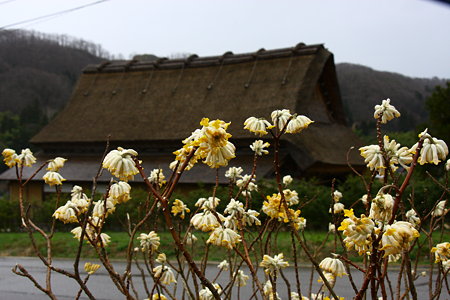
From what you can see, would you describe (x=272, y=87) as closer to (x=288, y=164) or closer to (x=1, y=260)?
(x=288, y=164)

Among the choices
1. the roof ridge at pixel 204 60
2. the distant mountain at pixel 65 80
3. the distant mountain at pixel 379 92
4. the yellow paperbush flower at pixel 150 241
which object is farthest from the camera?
the distant mountain at pixel 65 80

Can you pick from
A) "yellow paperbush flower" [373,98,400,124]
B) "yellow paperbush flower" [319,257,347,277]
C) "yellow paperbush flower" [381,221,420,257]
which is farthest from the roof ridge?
"yellow paperbush flower" [381,221,420,257]

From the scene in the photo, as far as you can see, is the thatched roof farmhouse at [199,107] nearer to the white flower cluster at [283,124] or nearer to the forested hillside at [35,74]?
the white flower cluster at [283,124]

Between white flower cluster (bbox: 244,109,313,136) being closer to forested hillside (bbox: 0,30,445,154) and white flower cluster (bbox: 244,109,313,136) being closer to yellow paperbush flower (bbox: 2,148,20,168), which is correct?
yellow paperbush flower (bbox: 2,148,20,168)

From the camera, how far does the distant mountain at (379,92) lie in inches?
3553

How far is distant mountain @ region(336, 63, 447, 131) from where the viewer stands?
90250 mm

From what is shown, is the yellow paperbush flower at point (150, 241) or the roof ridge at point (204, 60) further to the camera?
the roof ridge at point (204, 60)

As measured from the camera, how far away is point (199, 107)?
25.0 metres

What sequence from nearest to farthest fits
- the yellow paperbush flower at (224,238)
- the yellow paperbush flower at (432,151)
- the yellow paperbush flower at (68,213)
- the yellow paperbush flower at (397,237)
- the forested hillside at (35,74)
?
the yellow paperbush flower at (397,237) < the yellow paperbush flower at (432,151) < the yellow paperbush flower at (224,238) < the yellow paperbush flower at (68,213) < the forested hillside at (35,74)

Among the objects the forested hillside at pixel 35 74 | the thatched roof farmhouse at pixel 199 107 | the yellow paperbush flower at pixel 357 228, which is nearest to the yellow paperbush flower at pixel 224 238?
the yellow paperbush flower at pixel 357 228

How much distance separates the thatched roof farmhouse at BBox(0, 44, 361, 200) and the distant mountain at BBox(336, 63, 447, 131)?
176 feet

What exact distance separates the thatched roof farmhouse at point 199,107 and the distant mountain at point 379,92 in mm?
53562

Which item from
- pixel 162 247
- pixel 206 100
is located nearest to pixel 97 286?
pixel 162 247

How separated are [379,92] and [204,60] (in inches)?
3484
